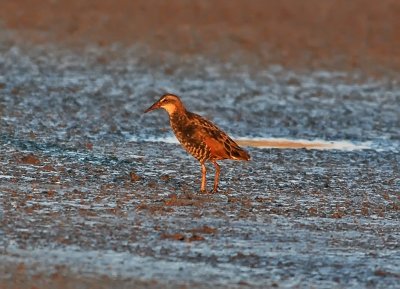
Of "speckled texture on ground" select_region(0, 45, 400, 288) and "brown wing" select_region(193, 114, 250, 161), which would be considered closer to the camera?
"speckled texture on ground" select_region(0, 45, 400, 288)

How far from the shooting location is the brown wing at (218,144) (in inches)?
408

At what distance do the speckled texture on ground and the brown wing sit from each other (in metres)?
0.31

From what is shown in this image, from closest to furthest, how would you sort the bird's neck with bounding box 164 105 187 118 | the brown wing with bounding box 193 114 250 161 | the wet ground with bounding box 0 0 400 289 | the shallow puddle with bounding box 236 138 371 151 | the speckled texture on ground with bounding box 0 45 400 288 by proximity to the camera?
the speckled texture on ground with bounding box 0 45 400 288 → the wet ground with bounding box 0 0 400 289 → the brown wing with bounding box 193 114 250 161 → the bird's neck with bounding box 164 105 187 118 → the shallow puddle with bounding box 236 138 371 151

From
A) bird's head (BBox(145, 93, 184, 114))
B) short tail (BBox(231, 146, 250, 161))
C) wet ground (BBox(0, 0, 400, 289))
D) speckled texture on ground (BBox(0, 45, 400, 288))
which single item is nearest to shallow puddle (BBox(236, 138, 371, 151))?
wet ground (BBox(0, 0, 400, 289))

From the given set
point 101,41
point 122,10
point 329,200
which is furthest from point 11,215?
point 122,10

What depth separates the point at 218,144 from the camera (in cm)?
1037

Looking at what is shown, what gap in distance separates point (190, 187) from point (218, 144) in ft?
1.50

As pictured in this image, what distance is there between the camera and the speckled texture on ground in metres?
7.55

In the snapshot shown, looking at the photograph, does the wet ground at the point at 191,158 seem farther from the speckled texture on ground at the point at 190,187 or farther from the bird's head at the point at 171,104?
the bird's head at the point at 171,104

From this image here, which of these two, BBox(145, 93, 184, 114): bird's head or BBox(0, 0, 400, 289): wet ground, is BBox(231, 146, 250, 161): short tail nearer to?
BBox(0, 0, 400, 289): wet ground

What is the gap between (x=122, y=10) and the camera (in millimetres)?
24031

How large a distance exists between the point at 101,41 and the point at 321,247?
13776 mm

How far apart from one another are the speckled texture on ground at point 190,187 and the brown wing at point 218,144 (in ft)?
1.00

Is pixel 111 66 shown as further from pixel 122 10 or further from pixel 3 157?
pixel 3 157
